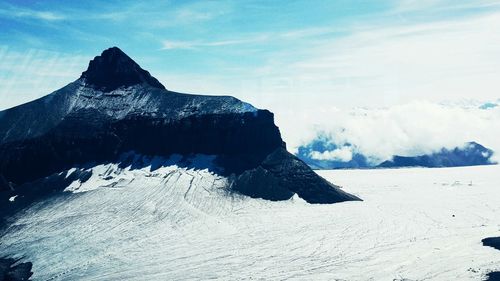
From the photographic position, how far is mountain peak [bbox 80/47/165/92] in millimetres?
173375

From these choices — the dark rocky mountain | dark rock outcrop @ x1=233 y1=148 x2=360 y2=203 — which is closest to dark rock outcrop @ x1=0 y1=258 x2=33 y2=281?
the dark rocky mountain

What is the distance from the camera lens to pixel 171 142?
509 ft

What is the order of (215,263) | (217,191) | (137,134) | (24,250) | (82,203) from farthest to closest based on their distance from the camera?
(137,134)
(217,191)
(82,203)
(24,250)
(215,263)

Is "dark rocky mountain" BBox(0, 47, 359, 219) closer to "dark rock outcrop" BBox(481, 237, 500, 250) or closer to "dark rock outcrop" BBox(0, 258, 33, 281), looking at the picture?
"dark rock outcrop" BBox(0, 258, 33, 281)

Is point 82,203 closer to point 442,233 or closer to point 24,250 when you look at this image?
point 24,250

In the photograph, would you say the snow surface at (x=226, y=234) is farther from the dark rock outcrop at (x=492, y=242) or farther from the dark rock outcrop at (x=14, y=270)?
the dark rock outcrop at (x=14, y=270)

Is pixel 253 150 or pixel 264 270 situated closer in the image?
pixel 264 270

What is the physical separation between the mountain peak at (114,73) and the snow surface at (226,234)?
127 feet

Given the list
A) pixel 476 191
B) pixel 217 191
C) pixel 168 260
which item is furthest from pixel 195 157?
pixel 476 191

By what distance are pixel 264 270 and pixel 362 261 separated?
16.4m

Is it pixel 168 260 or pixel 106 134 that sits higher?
pixel 106 134

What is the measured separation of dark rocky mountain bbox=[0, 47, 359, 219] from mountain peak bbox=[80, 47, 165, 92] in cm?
53

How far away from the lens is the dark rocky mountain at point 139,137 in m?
140

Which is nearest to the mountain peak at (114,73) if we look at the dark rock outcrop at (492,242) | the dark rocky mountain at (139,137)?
the dark rocky mountain at (139,137)
